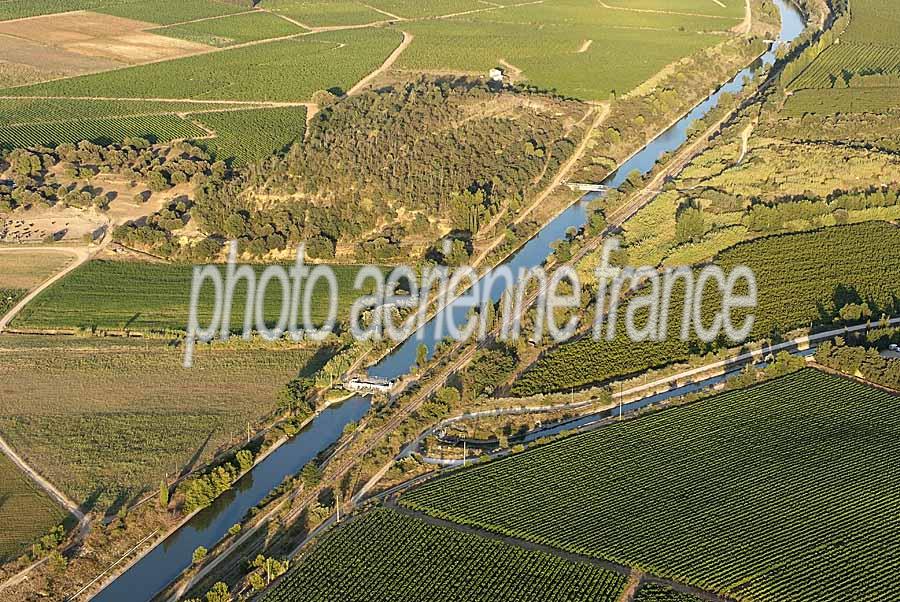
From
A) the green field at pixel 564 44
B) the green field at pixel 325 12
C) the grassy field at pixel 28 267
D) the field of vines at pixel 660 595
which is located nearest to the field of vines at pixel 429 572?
the field of vines at pixel 660 595

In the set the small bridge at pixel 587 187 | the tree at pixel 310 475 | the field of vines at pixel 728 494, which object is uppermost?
the small bridge at pixel 587 187

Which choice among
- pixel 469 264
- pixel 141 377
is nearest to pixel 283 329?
pixel 141 377

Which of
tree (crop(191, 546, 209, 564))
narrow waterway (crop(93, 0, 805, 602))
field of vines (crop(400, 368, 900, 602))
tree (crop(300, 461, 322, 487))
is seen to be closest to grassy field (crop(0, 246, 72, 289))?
narrow waterway (crop(93, 0, 805, 602))

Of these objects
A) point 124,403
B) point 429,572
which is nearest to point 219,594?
point 429,572

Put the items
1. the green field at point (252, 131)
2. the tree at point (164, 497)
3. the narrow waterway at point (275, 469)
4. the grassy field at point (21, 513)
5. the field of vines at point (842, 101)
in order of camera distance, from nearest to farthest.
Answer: the narrow waterway at point (275, 469), the grassy field at point (21, 513), the tree at point (164, 497), the green field at point (252, 131), the field of vines at point (842, 101)

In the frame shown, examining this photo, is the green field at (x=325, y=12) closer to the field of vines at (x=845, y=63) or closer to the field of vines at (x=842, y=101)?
the field of vines at (x=845, y=63)

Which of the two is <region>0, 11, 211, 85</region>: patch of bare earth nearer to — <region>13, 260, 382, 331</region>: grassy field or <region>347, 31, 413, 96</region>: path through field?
<region>347, 31, 413, 96</region>: path through field

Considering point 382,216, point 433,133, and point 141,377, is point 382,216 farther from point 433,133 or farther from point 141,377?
point 141,377
